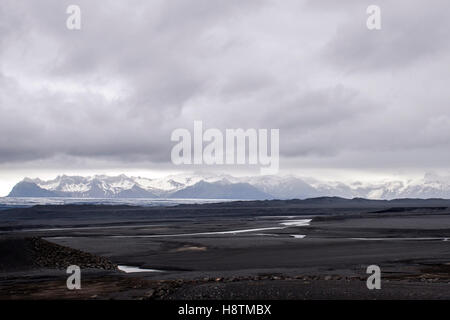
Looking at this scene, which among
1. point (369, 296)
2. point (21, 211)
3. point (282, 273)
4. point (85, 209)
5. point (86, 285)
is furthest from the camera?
point (85, 209)

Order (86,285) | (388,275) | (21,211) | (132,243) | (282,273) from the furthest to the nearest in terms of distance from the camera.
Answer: (21,211) → (132,243) → (282,273) → (388,275) → (86,285)

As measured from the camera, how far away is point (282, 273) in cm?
3083

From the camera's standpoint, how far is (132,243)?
5644cm

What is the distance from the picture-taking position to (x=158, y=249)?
1927 inches

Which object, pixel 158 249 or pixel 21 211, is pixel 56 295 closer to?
pixel 158 249

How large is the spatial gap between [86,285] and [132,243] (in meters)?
30.3

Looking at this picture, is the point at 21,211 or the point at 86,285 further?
the point at 21,211

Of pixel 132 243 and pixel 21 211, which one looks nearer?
pixel 132 243

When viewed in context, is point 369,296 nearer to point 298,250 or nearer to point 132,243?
point 298,250

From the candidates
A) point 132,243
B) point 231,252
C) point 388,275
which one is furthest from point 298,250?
point 132,243

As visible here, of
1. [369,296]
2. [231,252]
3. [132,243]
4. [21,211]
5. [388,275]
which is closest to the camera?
[369,296]
